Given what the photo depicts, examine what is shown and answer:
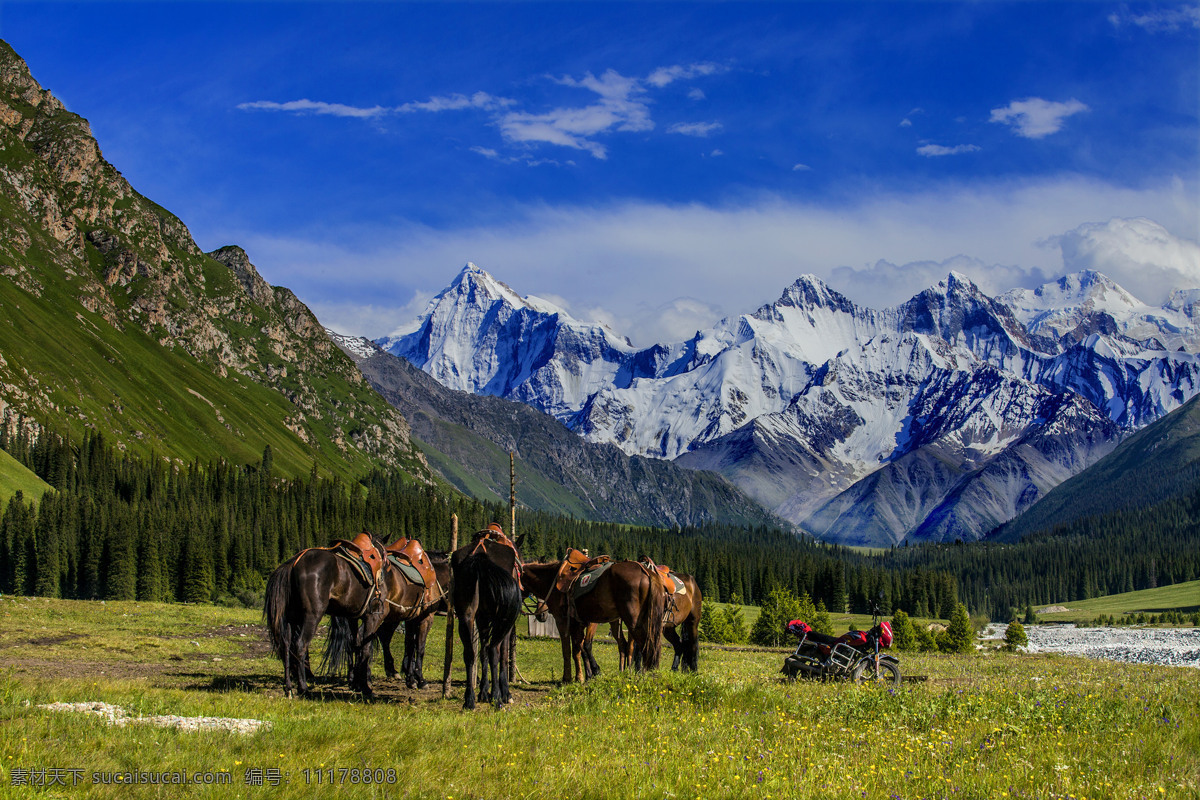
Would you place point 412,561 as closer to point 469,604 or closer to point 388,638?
point 388,638

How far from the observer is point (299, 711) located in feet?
54.5

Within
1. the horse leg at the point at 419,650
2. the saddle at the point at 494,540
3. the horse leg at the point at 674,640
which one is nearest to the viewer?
the saddle at the point at 494,540

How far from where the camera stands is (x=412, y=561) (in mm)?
24078

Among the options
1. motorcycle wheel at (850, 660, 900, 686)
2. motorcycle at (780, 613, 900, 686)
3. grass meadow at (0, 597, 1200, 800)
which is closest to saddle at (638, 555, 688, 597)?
grass meadow at (0, 597, 1200, 800)

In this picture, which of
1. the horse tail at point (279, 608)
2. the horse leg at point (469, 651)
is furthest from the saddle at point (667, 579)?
the horse tail at point (279, 608)

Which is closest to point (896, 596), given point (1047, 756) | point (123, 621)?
→ point (123, 621)

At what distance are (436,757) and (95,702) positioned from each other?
25.7 ft

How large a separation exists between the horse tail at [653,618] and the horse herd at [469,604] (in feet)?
0.09

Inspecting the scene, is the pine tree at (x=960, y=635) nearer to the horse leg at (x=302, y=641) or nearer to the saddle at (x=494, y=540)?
the saddle at (x=494, y=540)

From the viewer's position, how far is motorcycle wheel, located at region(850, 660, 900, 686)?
2352 centimetres

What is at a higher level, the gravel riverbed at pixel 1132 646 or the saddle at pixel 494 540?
the saddle at pixel 494 540

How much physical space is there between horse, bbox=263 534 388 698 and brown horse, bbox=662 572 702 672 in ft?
30.1

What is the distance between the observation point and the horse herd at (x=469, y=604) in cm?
1948

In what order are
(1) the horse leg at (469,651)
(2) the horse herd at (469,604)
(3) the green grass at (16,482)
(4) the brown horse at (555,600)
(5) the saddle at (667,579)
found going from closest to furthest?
(1) the horse leg at (469,651) < (2) the horse herd at (469,604) < (5) the saddle at (667,579) < (4) the brown horse at (555,600) < (3) the green grass at (16,482)
